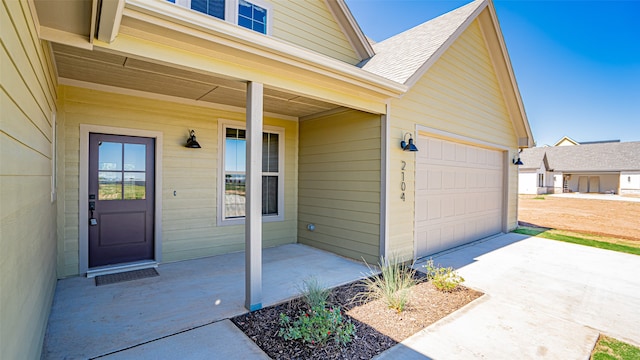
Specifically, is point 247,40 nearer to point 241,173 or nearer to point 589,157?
point 241,173

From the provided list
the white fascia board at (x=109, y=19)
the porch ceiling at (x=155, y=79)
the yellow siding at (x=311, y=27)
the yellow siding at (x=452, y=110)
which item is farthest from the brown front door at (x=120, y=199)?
the yellow siding at (x=452, y=110)

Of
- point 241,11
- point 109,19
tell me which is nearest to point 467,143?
point 241,11

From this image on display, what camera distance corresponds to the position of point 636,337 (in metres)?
3.10

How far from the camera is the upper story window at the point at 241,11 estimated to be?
205 inches

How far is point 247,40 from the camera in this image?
3.06m

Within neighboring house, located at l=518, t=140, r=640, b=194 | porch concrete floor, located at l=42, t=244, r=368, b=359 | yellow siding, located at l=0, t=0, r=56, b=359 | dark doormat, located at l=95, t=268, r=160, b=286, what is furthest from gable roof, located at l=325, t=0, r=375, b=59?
neighboring house, located at l=518, t=140, r=640, b=194

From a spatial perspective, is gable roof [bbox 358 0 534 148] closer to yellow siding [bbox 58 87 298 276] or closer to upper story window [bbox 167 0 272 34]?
upper story window [bbox 167 0 272 34]

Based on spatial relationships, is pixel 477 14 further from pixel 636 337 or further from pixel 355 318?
pixel 355 318

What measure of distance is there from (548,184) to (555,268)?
3343cm

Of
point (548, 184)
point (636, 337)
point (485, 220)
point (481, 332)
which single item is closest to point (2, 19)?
point (481, 332)

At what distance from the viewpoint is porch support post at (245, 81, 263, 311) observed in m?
3.40

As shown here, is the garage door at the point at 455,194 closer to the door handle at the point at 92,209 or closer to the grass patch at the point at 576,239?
the grass patch at the point at 576,239

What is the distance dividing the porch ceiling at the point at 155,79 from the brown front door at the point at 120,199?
907mm

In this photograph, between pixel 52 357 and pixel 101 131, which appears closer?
pixel 52 357
